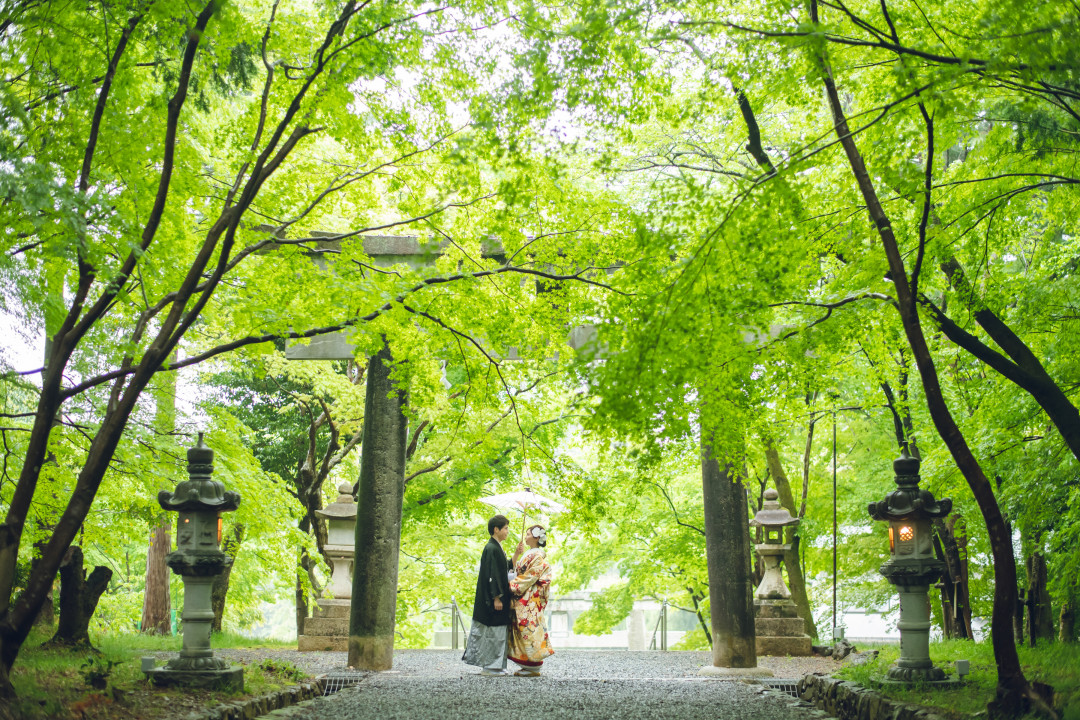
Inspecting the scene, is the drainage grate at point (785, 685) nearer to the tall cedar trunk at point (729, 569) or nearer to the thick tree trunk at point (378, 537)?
the tall cedar trunk at point (729, 569)

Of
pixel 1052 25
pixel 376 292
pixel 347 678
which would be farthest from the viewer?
pixel 347 678

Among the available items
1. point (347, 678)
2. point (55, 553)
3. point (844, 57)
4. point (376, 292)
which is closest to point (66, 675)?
point (55, 553)

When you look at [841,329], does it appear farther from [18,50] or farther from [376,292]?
[18,50]

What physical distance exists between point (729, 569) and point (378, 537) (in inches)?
160

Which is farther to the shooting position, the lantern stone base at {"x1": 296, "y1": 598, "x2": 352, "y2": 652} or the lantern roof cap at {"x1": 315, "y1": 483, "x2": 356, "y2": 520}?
the lantern roof cap at {"x1": 315, "y1": 483, "x2": 356, "y2": 520}

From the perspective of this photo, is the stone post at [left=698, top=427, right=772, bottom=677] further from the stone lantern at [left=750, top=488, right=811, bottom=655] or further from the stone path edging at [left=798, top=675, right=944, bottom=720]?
the stone lantern at [left=750, top=488, right=811, bottom=655]

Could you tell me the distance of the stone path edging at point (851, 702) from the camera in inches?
212

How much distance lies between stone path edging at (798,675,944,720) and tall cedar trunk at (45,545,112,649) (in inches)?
272

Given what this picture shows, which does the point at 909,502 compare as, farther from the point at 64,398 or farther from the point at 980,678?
the point at 64,398

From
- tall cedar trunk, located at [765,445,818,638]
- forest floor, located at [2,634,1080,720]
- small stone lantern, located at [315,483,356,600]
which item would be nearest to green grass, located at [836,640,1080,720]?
forest floor, located at [2,634,1080,720]

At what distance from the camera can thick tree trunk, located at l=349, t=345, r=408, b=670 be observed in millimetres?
9422

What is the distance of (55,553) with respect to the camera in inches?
204

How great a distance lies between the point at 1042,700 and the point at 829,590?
15041 millimetres

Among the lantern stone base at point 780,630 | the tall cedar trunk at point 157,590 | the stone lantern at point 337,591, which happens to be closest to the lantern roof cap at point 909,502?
the lantern stone base at point 780,630
